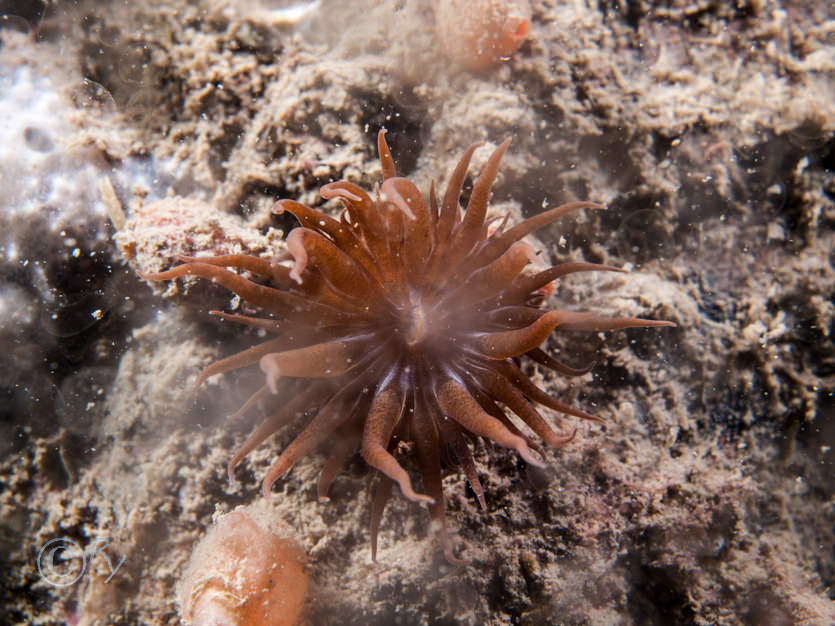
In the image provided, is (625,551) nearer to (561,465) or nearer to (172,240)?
(561,465)

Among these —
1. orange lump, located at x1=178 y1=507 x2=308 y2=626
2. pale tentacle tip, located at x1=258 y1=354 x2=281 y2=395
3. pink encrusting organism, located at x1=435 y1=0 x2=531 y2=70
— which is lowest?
orange lump, located at x1=178 y1=507 x2=308 y2=626

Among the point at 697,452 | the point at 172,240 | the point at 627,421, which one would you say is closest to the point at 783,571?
the point at 697,452

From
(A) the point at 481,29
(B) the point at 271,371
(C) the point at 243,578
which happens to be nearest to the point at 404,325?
(B) the point at 271,371

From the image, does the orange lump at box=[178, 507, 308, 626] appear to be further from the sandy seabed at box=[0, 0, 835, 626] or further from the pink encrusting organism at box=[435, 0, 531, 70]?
the pink encrusting organism at box=[435, 0, 531, 70]

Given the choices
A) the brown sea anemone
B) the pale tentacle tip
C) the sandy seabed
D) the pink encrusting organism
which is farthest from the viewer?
the pink encrusting organism

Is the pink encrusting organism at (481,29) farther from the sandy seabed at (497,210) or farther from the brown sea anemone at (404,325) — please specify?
the brown sea anemone at (404,325)

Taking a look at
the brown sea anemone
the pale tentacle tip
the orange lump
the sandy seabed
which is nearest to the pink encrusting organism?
the sandy seabed
